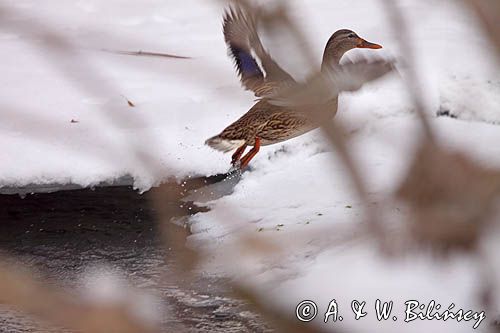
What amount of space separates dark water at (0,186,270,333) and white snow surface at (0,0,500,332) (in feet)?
0.65

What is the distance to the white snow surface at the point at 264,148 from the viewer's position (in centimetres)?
80

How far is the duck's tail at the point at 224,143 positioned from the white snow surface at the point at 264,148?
0.19m

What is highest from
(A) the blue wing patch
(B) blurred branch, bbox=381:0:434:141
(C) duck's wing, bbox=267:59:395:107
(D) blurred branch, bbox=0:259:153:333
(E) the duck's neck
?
(A) the blue wing patch

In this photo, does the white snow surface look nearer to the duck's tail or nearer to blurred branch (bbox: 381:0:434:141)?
blurred branch (bbox: 381:0:434:141)

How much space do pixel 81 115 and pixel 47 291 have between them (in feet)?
16.9

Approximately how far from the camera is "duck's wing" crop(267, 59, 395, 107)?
2.39ft

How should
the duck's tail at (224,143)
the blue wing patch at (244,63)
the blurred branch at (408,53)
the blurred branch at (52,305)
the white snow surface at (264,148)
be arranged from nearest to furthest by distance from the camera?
the blurred branch at (52,305)
the blurred branch at (408,53)
the white snow surface at (264,148)
the blue wing patch at (244,63)
the duck's tail at (224,143)

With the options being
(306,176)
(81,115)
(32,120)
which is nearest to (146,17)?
(81,115)

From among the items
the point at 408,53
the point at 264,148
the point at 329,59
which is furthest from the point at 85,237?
the point at 408,53

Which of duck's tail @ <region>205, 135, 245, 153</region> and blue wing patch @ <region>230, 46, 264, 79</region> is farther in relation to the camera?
duck's tail @ <region>205, 135, 245, 153</region>

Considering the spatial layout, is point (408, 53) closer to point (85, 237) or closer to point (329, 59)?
point (329, 59)

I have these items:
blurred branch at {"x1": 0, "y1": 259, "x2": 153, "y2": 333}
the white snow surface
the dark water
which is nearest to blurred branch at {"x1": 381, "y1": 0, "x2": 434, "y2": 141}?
the white snow surface

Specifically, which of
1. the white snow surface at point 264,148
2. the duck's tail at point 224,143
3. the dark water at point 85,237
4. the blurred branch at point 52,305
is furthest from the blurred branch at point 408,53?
the duck's tail at point 224,143

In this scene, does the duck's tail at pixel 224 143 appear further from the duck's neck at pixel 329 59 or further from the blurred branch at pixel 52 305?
the blurred branch at pixel 52 305
